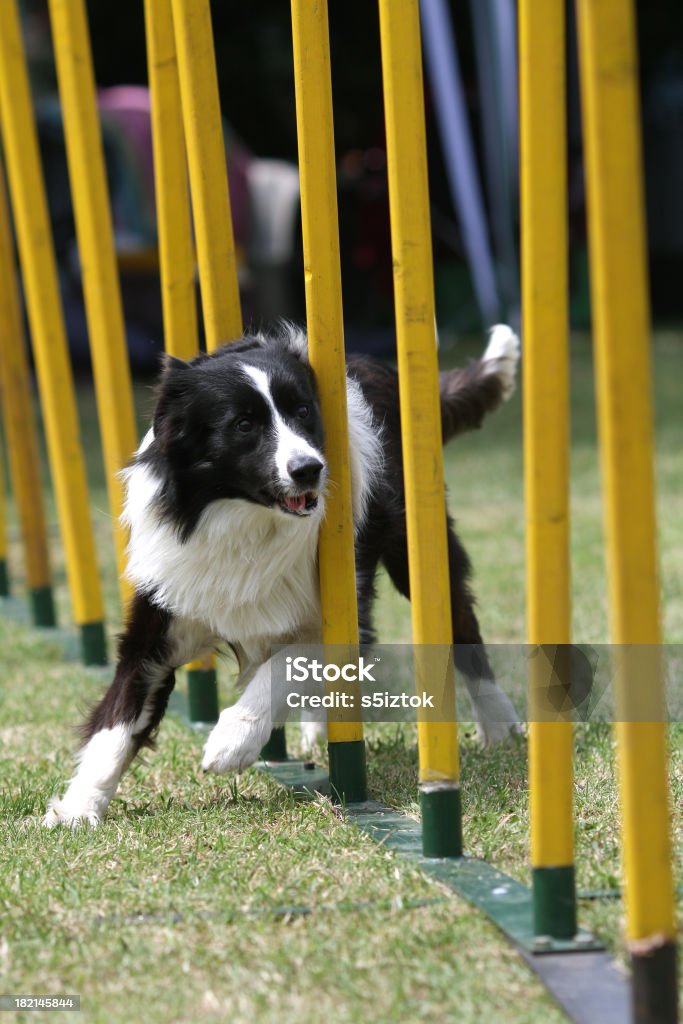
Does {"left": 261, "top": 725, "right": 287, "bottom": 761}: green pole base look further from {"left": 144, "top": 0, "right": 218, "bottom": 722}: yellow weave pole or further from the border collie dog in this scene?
{"left": 144, "top": 0, "right": 218, "bottom": 722}: yellow weave pole

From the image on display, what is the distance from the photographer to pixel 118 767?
3.40 m

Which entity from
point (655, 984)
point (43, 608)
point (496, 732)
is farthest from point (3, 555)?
point (655, 984)

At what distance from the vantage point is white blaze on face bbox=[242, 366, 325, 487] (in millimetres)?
3143

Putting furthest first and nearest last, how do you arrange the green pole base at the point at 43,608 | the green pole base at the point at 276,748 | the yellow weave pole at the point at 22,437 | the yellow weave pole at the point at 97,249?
the green pole base at the point at 43,608, the yellow weave pole at the point at 22,437, the yellow weave pole at the point at 97,249, the green pole base at the point at 276,748

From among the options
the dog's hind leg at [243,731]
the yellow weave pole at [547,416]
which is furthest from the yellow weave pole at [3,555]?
the yellow weave pole at [547,416]

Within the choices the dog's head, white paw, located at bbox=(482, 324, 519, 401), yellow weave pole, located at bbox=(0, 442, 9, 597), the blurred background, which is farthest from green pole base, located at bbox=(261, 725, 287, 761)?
the blurred background

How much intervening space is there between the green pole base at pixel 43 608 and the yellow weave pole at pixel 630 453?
13.7ft

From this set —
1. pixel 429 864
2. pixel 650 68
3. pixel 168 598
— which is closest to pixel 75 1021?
pixel 429 864

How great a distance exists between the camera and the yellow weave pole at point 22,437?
577 centimetres

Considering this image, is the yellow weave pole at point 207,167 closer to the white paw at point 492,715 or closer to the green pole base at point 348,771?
the green pole base at point 348,771

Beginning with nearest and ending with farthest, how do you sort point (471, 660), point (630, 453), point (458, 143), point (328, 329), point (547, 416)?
point (630, 453) < point (547, 416) < point (328, 329) < point (471, 660) < point (458, 143)

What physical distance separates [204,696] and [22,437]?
6.76 feet

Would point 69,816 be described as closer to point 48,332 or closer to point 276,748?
point 276,748

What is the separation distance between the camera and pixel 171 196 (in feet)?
13.3
